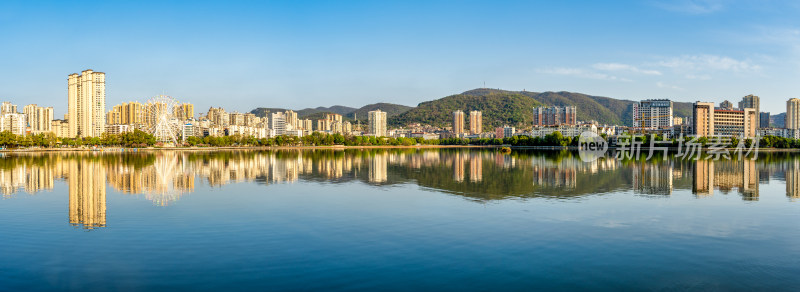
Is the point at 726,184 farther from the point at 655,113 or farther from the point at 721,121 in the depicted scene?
the point at 655,113

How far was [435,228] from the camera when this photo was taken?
11.9 m

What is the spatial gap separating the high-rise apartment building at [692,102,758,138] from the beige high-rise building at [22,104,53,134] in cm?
20494

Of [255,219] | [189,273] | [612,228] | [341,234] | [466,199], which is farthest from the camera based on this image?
[466,199]

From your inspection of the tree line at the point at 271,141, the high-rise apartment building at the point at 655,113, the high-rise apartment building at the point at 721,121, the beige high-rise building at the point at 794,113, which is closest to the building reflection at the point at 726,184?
the tree line at the point at 271,141

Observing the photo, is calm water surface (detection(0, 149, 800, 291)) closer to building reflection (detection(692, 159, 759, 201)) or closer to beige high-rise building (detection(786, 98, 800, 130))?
building reflection (detection(692, 159, 759, 201))

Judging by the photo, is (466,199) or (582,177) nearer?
(466,199)

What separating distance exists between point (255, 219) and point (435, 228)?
474 cm

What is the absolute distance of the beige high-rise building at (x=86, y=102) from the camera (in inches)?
4906

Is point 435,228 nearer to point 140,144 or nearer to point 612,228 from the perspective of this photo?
point 612,228

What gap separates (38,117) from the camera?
6924 inches

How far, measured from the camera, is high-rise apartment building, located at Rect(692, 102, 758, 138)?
135m

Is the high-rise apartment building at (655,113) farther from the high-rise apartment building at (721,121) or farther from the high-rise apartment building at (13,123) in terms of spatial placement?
the high-rise apartment building at (13,123)

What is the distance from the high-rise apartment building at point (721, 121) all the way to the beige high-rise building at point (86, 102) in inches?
6055

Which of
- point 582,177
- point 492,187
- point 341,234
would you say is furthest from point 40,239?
point 582,177
